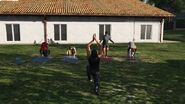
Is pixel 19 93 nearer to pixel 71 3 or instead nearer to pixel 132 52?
pixel 132 52

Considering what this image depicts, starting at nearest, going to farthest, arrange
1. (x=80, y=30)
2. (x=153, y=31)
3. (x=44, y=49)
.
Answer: (x=44, y=49) < (x=80, y=30) < (x=153, y=31)

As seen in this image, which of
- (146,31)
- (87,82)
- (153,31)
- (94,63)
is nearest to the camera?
(94,63)

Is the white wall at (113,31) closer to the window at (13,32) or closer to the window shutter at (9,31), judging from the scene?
the window at (13,32)

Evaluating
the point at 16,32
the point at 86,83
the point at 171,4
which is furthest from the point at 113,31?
the point at 171,4

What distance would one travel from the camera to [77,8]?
32.0m

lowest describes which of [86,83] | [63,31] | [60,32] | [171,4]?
[86,83]

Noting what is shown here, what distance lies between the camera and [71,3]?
34562 mm

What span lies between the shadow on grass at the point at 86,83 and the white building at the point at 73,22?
36.7 feet

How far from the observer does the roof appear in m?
30.1

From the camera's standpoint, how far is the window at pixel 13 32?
98.0ft

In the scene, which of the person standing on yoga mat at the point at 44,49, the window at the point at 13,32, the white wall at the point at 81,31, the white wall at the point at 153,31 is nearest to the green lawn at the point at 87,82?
the person standing on yoga mat at the point at 44,49

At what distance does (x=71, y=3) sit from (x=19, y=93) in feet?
76.0

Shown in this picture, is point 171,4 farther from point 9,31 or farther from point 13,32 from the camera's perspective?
point 9,31

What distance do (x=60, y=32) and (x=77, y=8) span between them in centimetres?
337
